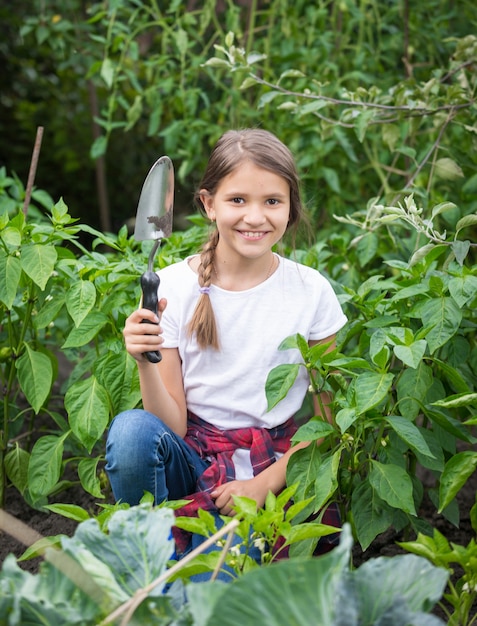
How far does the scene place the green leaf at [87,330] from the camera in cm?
178

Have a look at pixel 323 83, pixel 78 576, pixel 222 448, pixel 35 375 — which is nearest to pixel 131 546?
→ pixel 78 576

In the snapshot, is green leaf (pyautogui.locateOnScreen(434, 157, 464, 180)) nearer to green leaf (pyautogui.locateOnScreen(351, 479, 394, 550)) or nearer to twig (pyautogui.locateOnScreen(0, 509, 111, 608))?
green leaf (pyautogui.locateOnScreen(351, 479, 394, 550))

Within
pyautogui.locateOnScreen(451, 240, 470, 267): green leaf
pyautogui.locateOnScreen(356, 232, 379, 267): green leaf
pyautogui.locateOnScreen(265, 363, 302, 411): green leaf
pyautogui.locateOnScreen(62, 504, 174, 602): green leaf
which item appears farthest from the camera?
pyautogui.locateOnScreen(356, 232, 379, 267): green leaf

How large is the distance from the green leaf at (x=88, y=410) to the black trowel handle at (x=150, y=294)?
0.27 metres

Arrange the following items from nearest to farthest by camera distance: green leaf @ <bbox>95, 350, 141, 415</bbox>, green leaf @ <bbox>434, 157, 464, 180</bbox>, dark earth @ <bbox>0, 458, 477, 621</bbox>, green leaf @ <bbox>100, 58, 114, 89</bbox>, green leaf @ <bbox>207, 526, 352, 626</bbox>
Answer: green leaf @ <bbox>207, 526, 352, 626</bbox> → green leaf @ <bbox>95, 350, 141, 415</bbox> → dark earth @ <bbox>0, 458, 477, 621</bbox> → green leaf @ <bbox>434, 157, 464, 180</bbox> → green leaf @ <bbox>100, 58, 114, 89</bbox>

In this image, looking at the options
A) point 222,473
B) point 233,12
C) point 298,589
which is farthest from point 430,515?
point 233,12

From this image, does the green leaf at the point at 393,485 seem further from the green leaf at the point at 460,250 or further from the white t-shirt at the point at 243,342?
the green leaf at the point at 460,250

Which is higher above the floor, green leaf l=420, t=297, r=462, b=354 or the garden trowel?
the garden trowel

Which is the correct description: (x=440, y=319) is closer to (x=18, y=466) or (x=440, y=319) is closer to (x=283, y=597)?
(x=283, y=597)

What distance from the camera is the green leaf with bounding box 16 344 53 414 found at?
1.85 metres

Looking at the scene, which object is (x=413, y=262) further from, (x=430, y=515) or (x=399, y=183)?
(x=399, y=183)

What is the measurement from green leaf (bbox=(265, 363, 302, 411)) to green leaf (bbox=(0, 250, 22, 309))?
0.55 m

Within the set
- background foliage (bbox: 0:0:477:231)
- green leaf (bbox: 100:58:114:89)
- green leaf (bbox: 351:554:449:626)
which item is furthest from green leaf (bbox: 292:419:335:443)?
green leaf (bbox: 100:58:114:89)

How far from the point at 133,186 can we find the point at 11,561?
16.3 ft
